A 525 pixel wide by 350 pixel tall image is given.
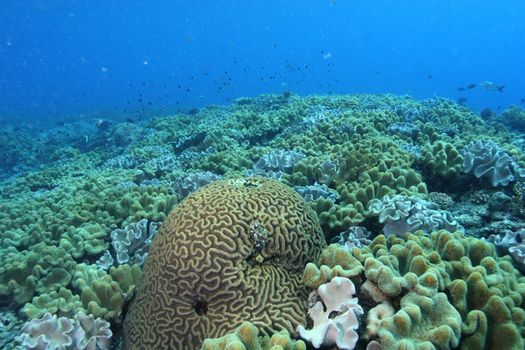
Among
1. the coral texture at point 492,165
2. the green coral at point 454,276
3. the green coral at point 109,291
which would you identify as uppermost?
the coral texture at point 492,165

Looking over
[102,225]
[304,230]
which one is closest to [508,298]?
[304,230]

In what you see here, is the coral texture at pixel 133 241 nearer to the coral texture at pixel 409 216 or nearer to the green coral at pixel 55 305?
the green coral at pixel 55 305

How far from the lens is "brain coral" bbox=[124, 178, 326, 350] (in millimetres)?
3562

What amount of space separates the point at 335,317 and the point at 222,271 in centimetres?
121

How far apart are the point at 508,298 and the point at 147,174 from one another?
8.37 meters

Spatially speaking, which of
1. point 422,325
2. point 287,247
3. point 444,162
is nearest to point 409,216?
point 287,247

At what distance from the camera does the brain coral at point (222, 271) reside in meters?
3.56

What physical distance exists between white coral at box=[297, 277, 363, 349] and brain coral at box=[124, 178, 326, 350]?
12.8 inches

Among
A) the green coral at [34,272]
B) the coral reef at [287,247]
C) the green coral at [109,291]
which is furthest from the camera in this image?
the green coral at [34,272]

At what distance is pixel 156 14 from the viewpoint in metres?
130

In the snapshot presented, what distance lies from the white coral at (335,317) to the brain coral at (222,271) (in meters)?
0.32

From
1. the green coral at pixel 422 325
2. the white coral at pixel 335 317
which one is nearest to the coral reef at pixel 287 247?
the green coral at pixel 422 325

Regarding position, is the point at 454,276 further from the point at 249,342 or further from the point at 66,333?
the point at 66,333

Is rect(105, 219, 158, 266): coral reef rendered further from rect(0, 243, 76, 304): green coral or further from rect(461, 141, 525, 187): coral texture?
rect(461, 141, 525, 187): coral texture
